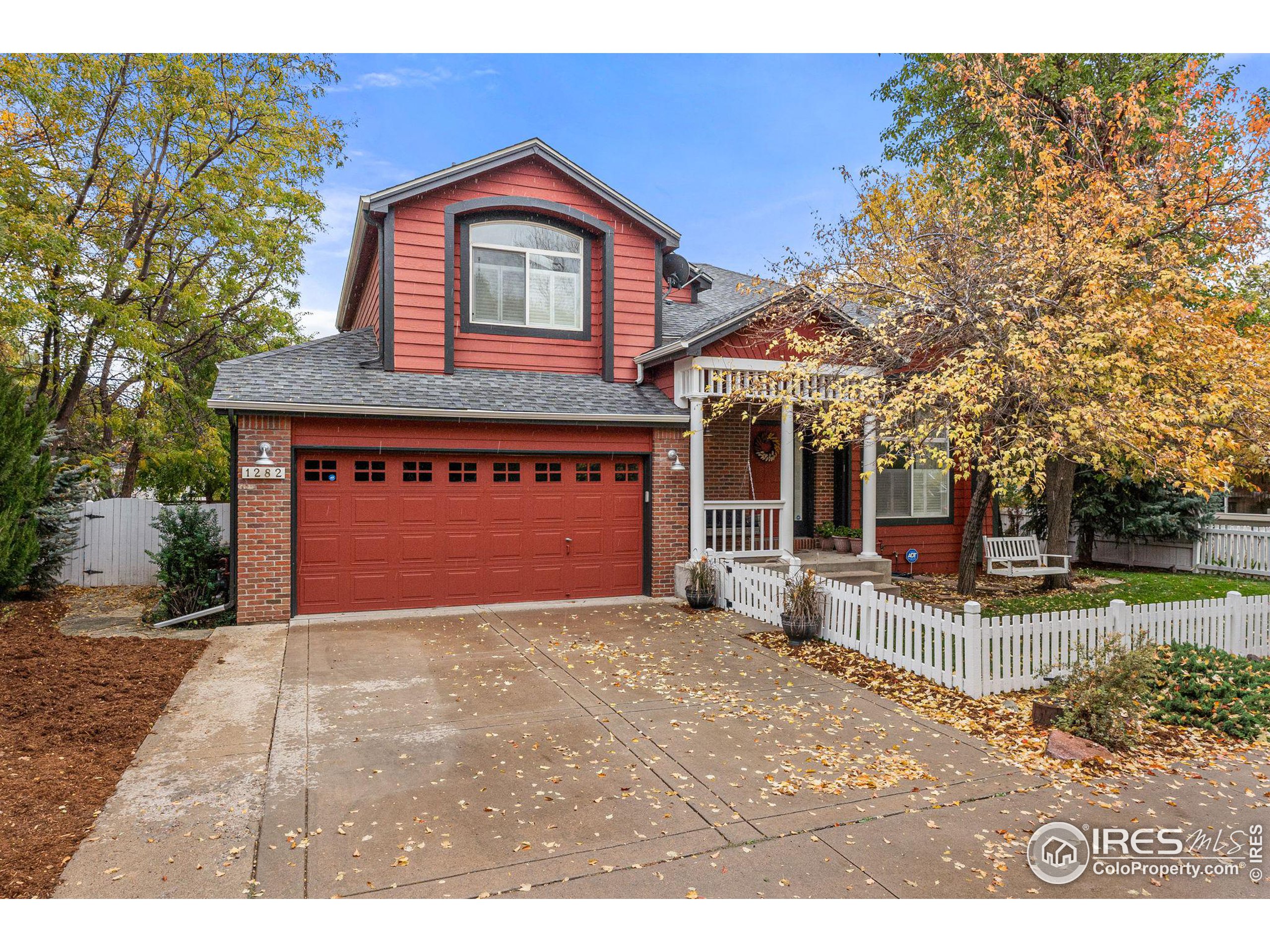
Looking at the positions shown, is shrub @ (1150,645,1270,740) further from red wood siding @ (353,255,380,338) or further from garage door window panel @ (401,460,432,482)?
red wood siding @ (353,255,380,338)

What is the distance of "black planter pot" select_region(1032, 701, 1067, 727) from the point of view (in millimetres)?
5633

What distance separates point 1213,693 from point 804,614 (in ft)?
12.1

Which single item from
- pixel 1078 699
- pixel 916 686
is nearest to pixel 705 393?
pixel 916 686

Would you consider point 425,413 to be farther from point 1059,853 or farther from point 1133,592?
point 1133,592

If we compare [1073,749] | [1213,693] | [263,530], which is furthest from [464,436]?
[1213,693]

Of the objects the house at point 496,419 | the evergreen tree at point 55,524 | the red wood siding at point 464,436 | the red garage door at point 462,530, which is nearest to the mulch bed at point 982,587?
Result: the house at point 496,419

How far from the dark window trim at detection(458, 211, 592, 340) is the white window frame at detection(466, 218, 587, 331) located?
0.01 meters

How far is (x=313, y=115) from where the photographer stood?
16.7 meters

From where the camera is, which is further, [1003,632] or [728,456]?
[728,456]

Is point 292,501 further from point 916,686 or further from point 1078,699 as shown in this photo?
point 1078,699

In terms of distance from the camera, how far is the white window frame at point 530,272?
37.3 feet

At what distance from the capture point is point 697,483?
1127cm

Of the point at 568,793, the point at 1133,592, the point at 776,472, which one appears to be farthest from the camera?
the point at 776,472

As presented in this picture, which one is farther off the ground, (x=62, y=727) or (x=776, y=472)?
(x=776, y=472)
